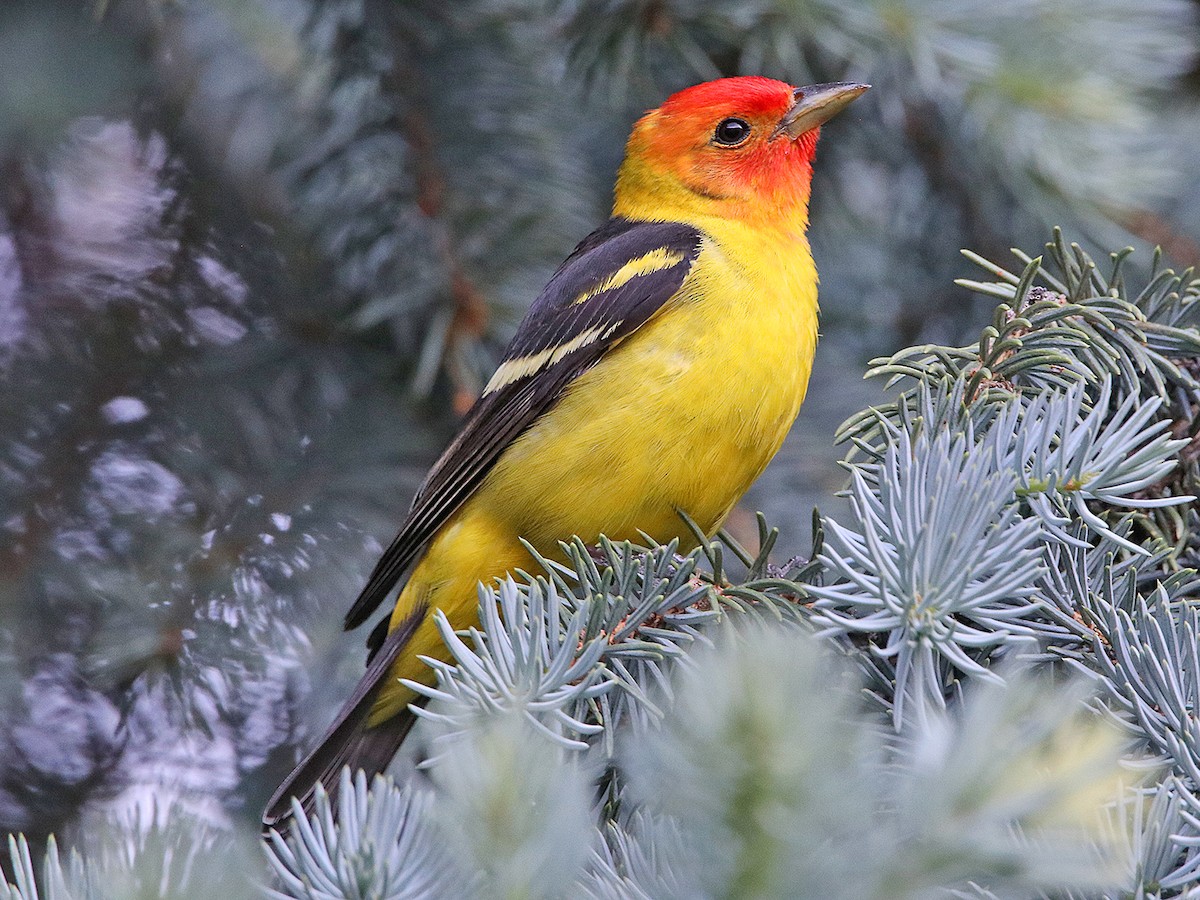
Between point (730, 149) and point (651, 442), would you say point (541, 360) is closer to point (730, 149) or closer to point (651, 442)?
point (651, 442)

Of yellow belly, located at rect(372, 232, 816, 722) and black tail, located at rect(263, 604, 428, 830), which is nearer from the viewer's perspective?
black tail, located at rect(263, 604, 428, 830)

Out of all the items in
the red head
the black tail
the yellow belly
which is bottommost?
the black tail

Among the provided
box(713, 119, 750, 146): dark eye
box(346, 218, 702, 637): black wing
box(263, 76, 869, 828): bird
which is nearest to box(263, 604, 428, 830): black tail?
box(263, 76, 869, 828): bird

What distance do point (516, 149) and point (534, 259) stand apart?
0.25 m

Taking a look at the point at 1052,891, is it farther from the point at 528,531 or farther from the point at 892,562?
the point at 528,531

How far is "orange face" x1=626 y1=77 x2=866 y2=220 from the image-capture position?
294 centimetres

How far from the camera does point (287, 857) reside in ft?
3.41

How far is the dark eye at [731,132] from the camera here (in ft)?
9.87

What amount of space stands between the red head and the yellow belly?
0.40 metres

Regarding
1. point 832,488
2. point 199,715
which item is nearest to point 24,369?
point 199,715

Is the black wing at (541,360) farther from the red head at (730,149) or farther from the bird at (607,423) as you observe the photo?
the red head at (730,149)

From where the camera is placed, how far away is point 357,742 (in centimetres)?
245

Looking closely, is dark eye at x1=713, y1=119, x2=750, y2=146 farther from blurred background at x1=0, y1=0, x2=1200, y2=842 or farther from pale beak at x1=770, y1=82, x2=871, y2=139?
blurred background at x1=0, y1=0, x2=1200, y2=842

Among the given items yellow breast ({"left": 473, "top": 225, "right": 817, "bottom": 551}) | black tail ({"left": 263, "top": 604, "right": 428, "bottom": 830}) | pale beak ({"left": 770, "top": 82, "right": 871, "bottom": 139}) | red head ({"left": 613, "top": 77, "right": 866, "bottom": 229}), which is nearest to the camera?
black tail ({"left": 263, "top": 604, "right": 428, "bottom": 830})
